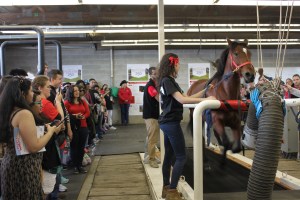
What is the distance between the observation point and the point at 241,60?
3.88 m

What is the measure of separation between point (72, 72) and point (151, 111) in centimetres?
915

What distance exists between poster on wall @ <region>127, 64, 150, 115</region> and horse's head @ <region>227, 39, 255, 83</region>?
32.9 ft

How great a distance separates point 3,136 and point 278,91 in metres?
1.77

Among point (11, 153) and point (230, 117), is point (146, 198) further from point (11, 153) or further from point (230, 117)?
point (11, 153)

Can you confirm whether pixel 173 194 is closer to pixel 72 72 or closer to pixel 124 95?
pixel 124 95

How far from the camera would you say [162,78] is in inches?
126

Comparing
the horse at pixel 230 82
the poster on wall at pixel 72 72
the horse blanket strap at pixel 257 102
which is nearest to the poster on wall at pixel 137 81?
the poster on wall at pixel 72 72

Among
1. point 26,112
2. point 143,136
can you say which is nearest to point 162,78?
point 26,112

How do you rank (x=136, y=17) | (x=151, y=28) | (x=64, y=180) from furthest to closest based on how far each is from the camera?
(x=151, y=28) → (x=136, y=17) → (x=64, y=180)

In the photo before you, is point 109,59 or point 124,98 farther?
point 109,59

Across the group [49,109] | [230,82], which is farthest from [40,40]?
[230,82]

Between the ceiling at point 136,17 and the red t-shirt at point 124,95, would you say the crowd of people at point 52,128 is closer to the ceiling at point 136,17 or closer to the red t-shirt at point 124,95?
the ceiling at point 136,17

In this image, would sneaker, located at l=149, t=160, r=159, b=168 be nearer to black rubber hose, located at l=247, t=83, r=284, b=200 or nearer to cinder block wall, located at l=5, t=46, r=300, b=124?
black rubber hose, located at l=247, t=83, r=284, b=200

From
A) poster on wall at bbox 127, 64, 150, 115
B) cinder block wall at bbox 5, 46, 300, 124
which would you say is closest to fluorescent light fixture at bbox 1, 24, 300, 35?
cinder block wall at bbox 5, 46, 300, 124
